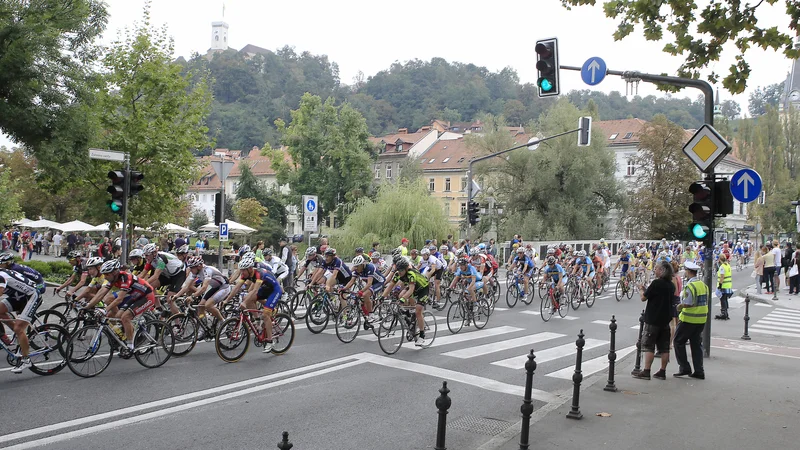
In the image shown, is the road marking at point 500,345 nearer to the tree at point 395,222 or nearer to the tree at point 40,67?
the tree at point 40,67

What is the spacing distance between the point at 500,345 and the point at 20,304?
8423 mm

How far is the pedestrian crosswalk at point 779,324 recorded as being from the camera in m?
16.8

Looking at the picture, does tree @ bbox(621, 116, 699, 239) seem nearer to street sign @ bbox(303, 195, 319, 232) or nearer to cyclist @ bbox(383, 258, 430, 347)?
street sign @ bbox(303, 195, 319, 232)

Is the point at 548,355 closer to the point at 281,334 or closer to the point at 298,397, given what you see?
the point at 281,334

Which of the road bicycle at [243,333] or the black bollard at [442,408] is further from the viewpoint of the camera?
the road bicycle at [243,333]

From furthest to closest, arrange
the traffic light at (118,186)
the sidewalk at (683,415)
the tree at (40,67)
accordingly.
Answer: the tree at (40,67) → the traffic light at (118,186) → the sidewalk at (683,415)

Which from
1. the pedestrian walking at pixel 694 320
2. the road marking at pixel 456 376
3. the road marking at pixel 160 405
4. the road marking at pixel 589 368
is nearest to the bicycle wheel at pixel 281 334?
the road marking at pixel 160 405

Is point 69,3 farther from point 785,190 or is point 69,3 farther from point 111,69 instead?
point 785,190

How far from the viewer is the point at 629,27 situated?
31.1 ft

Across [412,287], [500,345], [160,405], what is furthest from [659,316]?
[160,405]

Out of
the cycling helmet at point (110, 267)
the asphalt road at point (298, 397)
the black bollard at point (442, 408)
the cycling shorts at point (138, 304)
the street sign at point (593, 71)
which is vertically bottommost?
the asphalt road at point (298, 397)

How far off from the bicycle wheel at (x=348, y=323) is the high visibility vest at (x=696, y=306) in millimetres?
6071

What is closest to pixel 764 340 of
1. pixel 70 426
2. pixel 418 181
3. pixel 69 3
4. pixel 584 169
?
pixel 70 426

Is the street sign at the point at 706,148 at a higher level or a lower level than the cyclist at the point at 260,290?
higher
